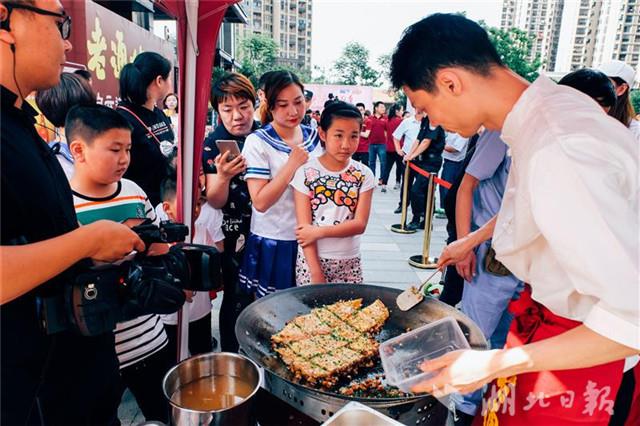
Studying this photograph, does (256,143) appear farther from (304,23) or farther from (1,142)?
(304,23)

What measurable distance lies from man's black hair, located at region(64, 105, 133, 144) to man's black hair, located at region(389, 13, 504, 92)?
1375 millimetres

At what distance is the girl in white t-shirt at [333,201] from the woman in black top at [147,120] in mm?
1242

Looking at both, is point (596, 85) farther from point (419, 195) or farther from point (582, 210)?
point (419, 195)

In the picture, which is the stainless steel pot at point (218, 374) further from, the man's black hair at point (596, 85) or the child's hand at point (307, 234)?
the man's black hair at point (596, 85)

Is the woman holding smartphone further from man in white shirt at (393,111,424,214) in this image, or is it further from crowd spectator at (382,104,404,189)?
crowd spectator at (382,104,404,189)

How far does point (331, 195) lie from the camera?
2.52 meters

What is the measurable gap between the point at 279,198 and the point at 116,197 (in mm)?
971

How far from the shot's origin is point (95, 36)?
6672 mm

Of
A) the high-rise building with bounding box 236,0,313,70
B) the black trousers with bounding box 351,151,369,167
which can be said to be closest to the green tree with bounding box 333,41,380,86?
the high-rise building with bounding box 236,0,313,70

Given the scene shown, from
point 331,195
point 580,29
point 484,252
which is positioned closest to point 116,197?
point 331,195

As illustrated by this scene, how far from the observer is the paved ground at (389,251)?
→ 4.96 meters

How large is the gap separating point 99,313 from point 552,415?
4.89 feet

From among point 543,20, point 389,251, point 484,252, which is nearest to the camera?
point 484,252

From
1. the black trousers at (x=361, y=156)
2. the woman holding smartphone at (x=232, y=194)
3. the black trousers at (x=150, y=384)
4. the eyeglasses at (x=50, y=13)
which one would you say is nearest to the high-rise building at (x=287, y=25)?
the black trousers at (x=361, y=156)
